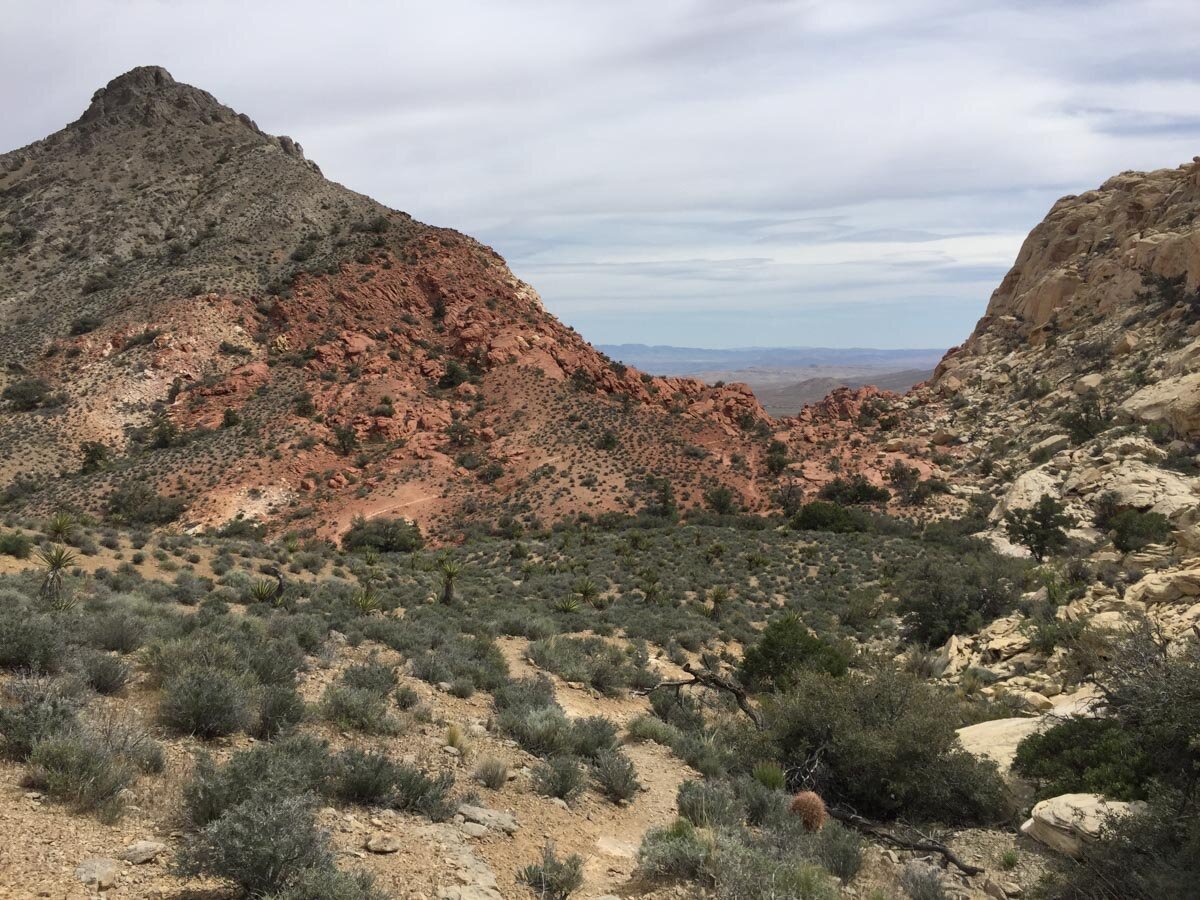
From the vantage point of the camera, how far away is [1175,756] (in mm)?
6746

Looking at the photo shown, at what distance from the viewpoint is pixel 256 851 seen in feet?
14.8

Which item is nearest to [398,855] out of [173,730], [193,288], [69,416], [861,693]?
[173,730]

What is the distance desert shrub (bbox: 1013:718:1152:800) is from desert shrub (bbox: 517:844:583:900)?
18.3ft

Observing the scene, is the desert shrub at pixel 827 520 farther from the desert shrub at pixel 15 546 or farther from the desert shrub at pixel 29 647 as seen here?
the desert shrub at pixel 29 647

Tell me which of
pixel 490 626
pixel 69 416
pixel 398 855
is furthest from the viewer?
pixel 69 416

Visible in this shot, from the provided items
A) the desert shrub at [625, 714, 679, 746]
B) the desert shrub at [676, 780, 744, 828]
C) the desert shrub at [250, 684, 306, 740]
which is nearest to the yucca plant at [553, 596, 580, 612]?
the desert shrub at [625, 714, 679, 746]

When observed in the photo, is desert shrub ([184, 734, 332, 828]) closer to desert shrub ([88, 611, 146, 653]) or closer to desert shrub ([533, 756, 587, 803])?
desert shrub ([533, 756, 587, 803])

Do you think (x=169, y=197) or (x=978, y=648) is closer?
(x=978, y=648)

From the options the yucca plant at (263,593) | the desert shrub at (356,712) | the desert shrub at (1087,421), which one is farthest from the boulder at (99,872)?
the desert shrub at (1087,421)

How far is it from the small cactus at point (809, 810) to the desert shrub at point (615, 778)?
171 cm

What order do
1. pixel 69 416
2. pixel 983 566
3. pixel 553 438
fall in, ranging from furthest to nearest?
1. pixel 553 438
2. pixel 69 416
3. pixel 983 566

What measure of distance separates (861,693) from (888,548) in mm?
21264

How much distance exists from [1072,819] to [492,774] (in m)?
5.73

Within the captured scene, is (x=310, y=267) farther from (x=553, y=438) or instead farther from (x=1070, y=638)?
(x=1070, y=638)
